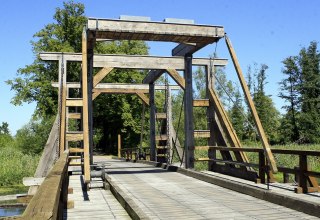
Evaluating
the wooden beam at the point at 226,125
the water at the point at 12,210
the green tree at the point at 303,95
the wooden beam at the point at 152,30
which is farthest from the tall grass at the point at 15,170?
the green tree at the point at 303,95

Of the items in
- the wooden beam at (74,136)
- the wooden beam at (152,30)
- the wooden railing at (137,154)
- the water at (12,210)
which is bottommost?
the water at (12,210)

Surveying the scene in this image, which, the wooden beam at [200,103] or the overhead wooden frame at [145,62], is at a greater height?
the overhead wooden frame at [145,62]

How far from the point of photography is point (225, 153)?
1062cm

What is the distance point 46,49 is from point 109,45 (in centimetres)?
676

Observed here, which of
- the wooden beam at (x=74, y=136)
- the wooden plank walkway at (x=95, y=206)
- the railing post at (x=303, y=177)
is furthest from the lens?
the wooden beam at (x=74, y=136)

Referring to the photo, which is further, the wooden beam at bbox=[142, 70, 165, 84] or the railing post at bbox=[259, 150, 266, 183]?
the wooden beam at bbox=[142, 70, 165, 84]

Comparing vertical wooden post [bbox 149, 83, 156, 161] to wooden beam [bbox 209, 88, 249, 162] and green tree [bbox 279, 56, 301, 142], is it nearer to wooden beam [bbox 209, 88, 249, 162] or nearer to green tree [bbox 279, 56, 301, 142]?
wooden beam [bbox 209, 88, 249, 162]

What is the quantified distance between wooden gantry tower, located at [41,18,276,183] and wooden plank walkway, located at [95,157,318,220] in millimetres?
1153

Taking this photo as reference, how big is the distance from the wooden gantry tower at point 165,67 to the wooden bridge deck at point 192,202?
3.75 feet

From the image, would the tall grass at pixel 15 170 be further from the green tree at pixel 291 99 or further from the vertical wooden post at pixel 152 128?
the green tree at pixel 291 99

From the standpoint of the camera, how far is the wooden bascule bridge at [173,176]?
5.58 meters

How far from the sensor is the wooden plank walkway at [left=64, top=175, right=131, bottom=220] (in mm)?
5691

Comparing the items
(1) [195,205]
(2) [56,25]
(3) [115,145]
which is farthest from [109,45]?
(1) [195,205]

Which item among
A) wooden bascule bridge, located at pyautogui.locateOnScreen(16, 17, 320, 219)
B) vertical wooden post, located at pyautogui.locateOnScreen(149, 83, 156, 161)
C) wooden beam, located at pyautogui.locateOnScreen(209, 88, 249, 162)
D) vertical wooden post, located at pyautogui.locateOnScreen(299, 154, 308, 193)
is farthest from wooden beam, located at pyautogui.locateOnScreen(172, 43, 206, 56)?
vertical wooden post, located at pyautogui.locateOnScreen(299, 154, 308, 193)
